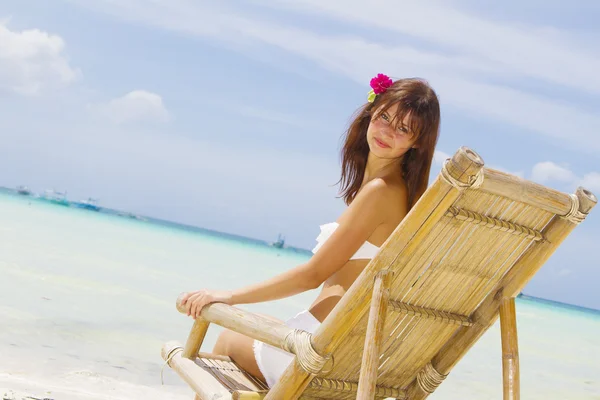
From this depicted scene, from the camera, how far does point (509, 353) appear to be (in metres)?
2.23

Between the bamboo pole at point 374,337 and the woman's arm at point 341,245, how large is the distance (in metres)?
0.28

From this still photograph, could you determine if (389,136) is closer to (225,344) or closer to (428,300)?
(428,300)

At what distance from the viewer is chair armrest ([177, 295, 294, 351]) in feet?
7.13

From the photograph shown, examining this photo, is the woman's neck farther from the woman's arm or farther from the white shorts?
the white shorts

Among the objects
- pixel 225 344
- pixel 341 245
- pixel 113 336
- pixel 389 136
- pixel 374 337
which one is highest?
pixel 389 136

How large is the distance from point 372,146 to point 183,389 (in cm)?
308

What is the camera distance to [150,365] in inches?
221

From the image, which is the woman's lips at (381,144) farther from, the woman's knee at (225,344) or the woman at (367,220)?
the woman's knee at (225,344)

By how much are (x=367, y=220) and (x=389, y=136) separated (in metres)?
0.37

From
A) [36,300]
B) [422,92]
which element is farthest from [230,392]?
[36,300]

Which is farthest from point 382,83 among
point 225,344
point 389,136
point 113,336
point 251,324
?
point 113,336

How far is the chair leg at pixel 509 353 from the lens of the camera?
219cm

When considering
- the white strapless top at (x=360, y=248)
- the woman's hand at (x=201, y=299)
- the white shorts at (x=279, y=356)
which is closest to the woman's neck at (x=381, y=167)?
the white strapless top at (x=360, y=248)

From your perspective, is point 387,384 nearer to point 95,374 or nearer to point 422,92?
point 422,92
